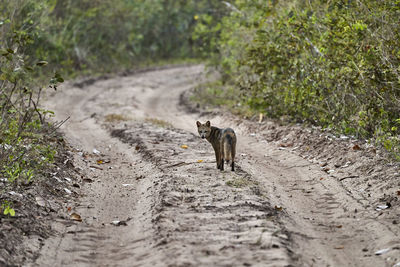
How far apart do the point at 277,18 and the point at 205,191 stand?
8.88 m

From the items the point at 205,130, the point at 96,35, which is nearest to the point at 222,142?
the point at 205,130

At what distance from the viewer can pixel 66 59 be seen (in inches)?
1136

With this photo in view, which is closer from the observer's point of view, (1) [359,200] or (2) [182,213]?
(2) [182,213]

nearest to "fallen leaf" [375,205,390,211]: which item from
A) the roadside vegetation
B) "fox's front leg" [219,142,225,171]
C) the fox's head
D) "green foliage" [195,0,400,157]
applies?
"green foliage" [195,0,400,157]

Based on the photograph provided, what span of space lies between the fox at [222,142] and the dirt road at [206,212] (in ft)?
0.89

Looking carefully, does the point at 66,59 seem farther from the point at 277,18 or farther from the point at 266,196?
the point at 266,196

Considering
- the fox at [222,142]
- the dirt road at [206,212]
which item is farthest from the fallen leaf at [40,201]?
the fox at [222,142]

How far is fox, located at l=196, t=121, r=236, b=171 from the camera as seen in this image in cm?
938

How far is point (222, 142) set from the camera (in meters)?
9.52

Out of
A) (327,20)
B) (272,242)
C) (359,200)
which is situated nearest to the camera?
(272,242)

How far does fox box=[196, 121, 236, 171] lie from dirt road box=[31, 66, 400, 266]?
0.89 ft

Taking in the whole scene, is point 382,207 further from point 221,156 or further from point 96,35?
point 96,35

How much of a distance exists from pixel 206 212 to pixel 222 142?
220 cm

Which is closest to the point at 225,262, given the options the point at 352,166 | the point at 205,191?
the point at 205,191
